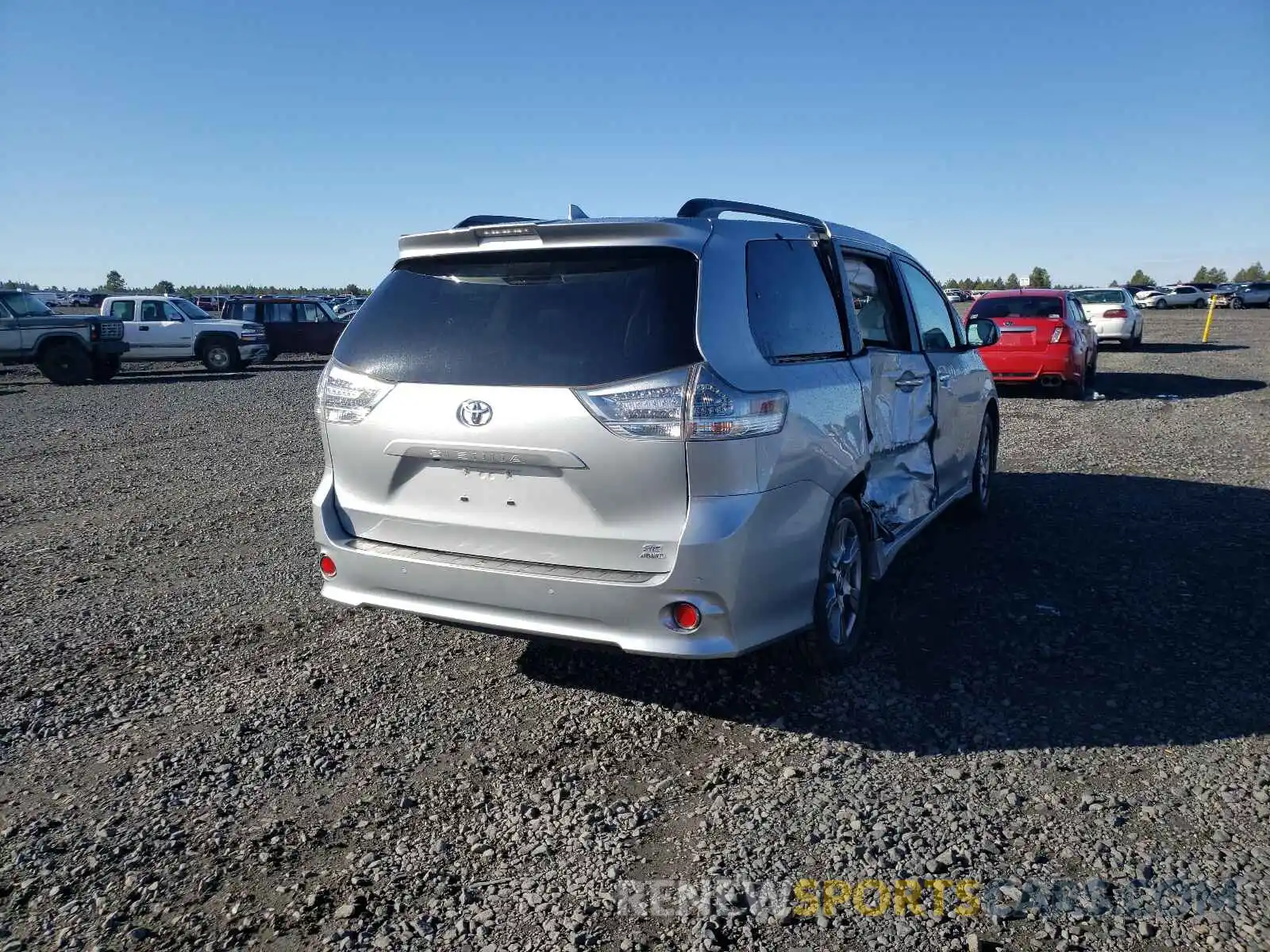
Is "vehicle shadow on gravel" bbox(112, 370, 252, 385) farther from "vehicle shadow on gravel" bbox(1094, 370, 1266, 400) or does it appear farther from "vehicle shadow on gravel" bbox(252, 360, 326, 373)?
"vehicle shadow on gravel" bbox(1094, 370, 1266, 400)

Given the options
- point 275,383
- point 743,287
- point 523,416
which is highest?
point 743,287

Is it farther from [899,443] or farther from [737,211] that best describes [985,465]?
[737,211]

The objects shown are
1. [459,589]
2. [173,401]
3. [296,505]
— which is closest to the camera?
[459,589]

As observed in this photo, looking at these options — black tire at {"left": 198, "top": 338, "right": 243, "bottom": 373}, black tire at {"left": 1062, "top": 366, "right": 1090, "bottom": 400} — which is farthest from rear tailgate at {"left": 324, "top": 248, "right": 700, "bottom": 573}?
black tire at {"left": 198, "top": 338, "right": 243, "bottom": 373}

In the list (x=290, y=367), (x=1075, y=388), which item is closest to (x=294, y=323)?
(x=290, y=367)

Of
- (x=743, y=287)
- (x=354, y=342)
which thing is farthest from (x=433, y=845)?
(x=743, y=287)

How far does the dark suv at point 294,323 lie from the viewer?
2744 centimetres

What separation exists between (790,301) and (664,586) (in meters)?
1.47

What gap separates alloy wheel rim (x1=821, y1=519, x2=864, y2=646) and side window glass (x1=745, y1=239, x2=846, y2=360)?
800 mm

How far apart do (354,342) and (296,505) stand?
4321mm

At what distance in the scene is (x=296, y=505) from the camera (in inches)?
311

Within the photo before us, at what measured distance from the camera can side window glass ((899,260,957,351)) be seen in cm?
591

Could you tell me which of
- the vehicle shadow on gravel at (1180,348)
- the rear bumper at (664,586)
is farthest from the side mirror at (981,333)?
the vehicle shadow on gravel at (1180,348)

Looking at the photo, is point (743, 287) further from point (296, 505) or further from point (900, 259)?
point (296, 505)
